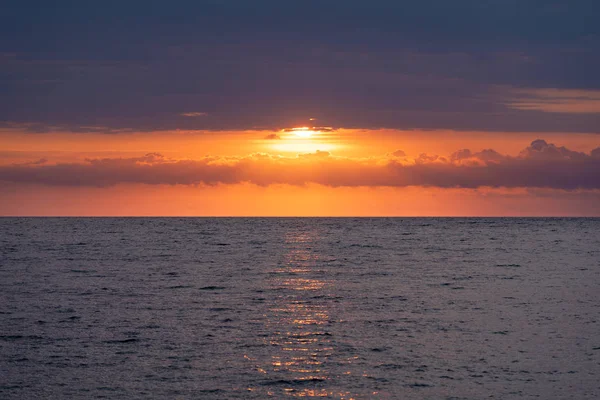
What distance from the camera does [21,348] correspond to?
117 feet

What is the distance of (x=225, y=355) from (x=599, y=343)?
19.2 m

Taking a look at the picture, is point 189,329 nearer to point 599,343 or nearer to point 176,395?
point 176,395

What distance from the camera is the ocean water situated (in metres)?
29.6

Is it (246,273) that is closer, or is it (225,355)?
(225,355)

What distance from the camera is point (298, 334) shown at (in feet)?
130

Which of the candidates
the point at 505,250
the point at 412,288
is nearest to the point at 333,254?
the point at 505,250

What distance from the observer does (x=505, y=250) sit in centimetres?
11612

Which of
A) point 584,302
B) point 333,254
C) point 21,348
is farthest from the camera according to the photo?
point 333,254

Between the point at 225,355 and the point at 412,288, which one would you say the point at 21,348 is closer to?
the point at 225,355

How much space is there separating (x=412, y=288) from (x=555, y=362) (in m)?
27.4

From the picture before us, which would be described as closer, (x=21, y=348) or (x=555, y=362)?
(x=555, y=362)

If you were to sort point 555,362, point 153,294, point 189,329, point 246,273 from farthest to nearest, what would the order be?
point 246,273 < point 153,294 < point 189,329 < point 555,362

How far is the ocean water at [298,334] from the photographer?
29.6 m

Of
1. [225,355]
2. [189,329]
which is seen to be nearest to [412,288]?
[189,329]
